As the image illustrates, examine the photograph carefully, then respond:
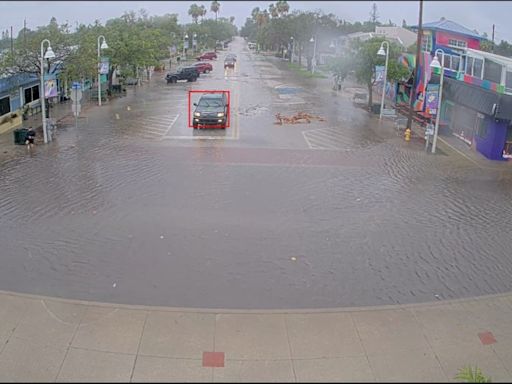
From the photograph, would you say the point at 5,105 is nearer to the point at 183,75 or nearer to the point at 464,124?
the point at 464,124

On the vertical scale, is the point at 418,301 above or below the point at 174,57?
below

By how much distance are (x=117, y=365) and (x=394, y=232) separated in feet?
28.5

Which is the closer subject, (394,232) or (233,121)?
(394,232)

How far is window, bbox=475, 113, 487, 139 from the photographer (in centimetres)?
2527

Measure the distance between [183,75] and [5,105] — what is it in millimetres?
27904

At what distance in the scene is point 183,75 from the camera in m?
54.4

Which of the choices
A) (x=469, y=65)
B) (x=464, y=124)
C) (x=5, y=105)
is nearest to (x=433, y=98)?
(x=464, y=124)

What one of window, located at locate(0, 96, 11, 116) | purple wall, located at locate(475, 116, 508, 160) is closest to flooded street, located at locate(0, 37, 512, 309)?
purple wall, located at locate(475, 116, 508, 160)

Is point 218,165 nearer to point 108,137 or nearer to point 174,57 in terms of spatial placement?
point 108,137

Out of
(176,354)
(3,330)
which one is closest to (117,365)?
(176,354)

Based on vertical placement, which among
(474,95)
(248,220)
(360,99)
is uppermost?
(474,95)

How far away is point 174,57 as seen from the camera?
291ft

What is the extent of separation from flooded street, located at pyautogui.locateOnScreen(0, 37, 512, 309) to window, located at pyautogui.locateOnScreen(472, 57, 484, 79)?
426 centimetres

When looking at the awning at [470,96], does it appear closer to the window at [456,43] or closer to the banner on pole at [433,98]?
the banner on pole at [433,98]
